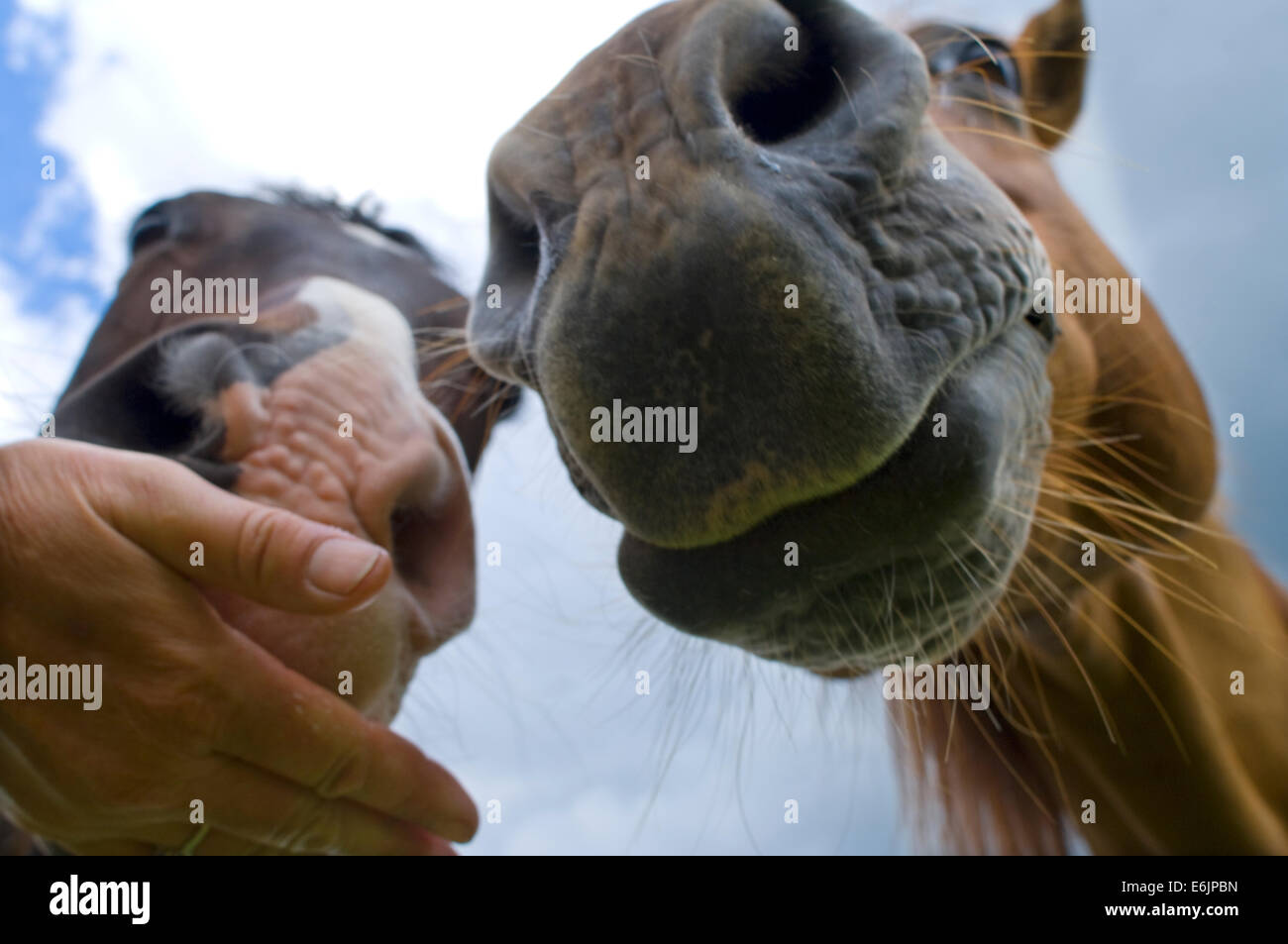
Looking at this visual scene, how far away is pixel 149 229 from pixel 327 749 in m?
0.89

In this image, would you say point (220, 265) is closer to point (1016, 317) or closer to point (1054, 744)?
point (1016, 317)

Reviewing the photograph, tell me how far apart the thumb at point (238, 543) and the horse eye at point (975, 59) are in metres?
0.70

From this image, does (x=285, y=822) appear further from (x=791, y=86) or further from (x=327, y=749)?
(x=791, y=86)

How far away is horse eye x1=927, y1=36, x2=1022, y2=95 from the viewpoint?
2.56 feet

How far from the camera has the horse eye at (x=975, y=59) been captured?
78 centimetres

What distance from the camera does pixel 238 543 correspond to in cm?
55

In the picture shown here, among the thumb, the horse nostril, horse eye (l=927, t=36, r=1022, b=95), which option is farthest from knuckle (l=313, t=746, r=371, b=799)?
horse eye (l=927, t=36, r=1022, b=95)

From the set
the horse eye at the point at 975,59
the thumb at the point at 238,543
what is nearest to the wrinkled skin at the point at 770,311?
Answer: the thumb at the point at 238,543

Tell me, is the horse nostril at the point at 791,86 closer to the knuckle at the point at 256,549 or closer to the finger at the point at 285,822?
the knuckle at the point at 256,549

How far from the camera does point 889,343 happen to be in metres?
0.46

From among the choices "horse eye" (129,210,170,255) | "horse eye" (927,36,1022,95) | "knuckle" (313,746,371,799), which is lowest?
"knuckle" (313,746,371,799)

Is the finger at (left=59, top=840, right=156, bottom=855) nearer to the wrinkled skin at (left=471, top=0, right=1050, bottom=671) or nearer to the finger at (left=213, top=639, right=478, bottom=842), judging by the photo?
the finger at (left=213, top=639, right=478, bottom=842)

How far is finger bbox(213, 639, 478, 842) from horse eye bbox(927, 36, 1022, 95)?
791 millimetres

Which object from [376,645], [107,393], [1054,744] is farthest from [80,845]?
[1054,744]
